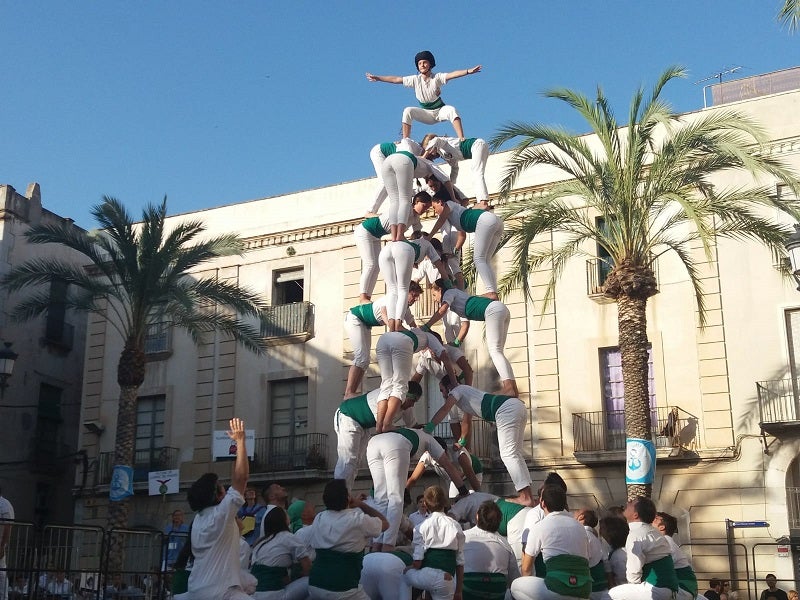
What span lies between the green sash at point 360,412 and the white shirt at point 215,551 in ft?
15.0

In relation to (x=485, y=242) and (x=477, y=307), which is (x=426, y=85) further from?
(x=477, y=307)

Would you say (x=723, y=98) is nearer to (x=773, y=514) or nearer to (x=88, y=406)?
(x=773, y=514)

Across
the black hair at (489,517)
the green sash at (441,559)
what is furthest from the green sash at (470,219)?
the green sash at (441,559)

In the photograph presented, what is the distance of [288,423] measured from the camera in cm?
2908

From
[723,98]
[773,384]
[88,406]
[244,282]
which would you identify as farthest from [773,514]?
[88,406]

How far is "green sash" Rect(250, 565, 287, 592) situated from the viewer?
9.42m

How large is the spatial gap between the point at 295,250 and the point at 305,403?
179 inches

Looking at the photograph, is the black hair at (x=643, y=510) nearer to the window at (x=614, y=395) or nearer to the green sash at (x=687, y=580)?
the green sash at (x=687, y=580)

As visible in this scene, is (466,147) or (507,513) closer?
(507,513)

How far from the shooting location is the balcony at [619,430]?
2356 cm

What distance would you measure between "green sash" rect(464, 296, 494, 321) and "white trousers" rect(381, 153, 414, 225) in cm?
136

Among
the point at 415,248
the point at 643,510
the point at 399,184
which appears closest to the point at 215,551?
the point at 643,510

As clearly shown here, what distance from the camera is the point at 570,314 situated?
2567 centimetres

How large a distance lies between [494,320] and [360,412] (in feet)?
6.35
